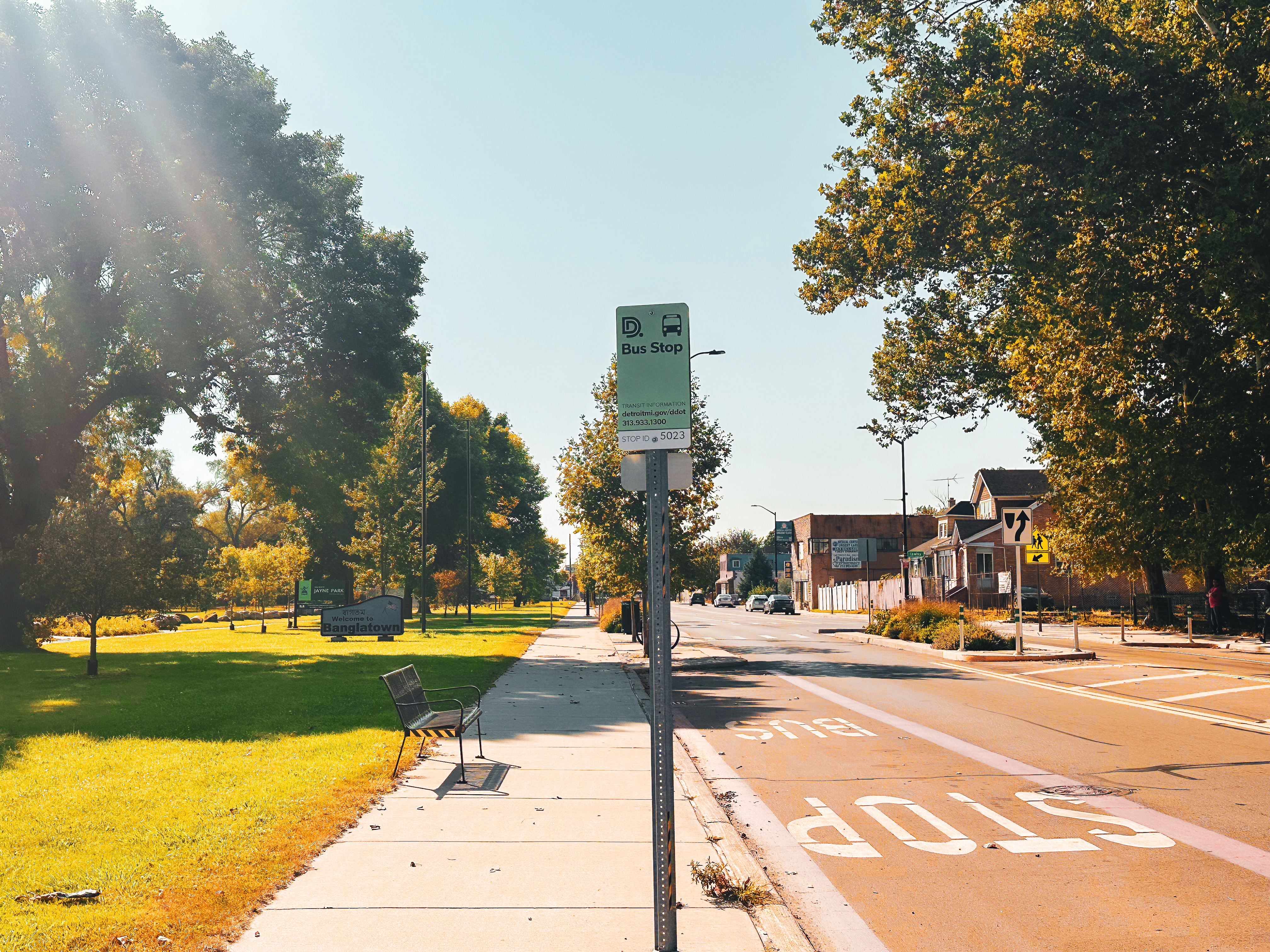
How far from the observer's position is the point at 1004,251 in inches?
691

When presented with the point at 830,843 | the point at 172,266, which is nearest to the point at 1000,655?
the point at 830,843

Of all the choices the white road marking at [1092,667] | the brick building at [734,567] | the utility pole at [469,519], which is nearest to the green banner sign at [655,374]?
the white road marking at [1092,667]

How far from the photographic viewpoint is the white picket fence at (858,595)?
63469 millimetres

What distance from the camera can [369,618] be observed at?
27.4 m

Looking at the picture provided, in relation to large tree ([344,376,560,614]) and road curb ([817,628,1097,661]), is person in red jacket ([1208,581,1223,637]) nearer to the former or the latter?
road curb ([817,628,1097,661])

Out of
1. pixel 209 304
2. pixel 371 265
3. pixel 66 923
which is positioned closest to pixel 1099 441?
pixel 371 265

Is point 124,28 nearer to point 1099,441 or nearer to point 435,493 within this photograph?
point 435,493

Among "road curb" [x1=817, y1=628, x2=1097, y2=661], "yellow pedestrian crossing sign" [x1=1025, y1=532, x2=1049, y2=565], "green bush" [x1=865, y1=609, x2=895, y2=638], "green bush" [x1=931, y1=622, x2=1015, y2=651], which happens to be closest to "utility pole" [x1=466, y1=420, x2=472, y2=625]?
"green bush" [x1=865, y1=609, x2=895, y2=638]

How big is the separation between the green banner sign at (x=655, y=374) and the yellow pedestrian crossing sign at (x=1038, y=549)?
25.4 meters

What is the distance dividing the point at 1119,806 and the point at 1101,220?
11296 millimetres

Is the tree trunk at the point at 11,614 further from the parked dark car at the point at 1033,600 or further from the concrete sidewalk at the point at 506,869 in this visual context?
the parked dark car at the point at 1033,600

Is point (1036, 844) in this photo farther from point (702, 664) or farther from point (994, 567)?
point (994, 567)

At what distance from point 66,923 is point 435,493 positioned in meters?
41.8

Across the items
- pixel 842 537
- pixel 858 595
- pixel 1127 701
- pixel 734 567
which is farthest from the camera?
pixel 734 567
